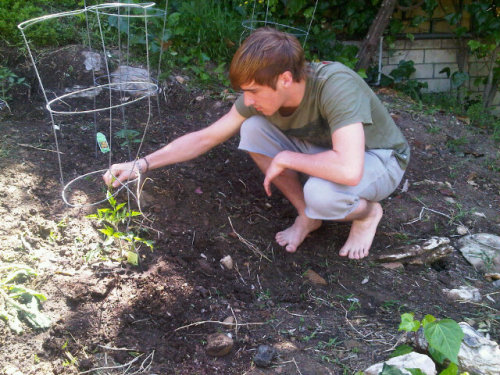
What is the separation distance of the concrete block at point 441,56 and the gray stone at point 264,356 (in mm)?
4358

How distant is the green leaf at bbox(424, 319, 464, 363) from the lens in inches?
67.9

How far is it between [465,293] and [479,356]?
0.70 m

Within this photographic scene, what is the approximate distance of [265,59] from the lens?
84.5 inches

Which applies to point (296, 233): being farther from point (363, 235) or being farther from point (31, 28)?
point (31, 28)

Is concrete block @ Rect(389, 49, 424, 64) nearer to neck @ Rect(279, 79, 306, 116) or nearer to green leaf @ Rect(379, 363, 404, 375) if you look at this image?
neck @ Rect(279, 79, 306, 116)

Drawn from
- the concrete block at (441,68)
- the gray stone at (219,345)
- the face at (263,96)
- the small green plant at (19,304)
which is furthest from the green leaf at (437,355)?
the concrete block at (441,68)

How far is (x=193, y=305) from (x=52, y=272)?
61 cm

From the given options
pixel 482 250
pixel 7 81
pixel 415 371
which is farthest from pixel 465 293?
pixel 7 81

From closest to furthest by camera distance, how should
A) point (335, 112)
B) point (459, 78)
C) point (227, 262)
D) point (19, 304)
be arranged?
1. point (19, 304)
2. point (335, 112)
3. point (227, 262)
4. point (459, 78)

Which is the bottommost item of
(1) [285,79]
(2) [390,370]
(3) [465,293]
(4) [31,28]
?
(3) [465,293]

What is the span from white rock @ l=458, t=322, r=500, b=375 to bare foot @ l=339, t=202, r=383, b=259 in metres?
0.81

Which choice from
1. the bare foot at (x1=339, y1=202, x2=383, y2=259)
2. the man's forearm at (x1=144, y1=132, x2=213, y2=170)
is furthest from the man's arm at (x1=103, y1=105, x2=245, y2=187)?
the bare foot at (x1=339, y1=202, x2=383, y2=259)

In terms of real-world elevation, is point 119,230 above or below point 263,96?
below

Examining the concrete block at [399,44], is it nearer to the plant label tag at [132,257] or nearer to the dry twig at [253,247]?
the dry twig at [253,247]
